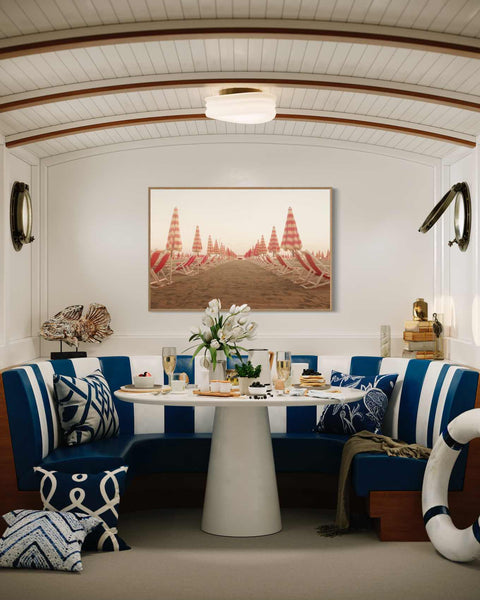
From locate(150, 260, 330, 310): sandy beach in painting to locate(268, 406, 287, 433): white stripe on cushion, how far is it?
1649 millimetres

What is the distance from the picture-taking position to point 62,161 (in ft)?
21.2

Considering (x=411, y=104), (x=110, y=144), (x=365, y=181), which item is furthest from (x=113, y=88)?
(x=365, y=181)

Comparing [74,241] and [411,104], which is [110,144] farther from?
[411,104]

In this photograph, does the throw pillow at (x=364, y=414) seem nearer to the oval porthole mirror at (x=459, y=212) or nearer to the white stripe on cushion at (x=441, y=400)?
the white stripe on cushion at (x=441, y=400)

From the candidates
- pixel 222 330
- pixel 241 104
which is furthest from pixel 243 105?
pixel 222 330

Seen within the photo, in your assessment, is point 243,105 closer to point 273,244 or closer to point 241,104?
point 241,104

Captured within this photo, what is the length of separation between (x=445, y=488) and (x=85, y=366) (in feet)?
7.78

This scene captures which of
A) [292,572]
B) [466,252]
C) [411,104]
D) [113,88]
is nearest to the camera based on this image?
[292,572]

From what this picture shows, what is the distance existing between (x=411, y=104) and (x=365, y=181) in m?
1.29

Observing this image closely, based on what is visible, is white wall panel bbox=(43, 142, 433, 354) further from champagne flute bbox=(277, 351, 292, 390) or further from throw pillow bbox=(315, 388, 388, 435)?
champagne flute bbox=(277, 351, 292, 390)

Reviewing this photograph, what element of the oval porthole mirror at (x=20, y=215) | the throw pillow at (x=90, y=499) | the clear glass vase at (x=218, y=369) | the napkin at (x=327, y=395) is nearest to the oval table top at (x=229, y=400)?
the napkin at (x=327, y=395)

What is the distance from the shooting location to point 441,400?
418 centimetres

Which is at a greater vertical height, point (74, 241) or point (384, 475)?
point (74, 241)

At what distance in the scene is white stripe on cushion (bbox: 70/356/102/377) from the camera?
479 cm
